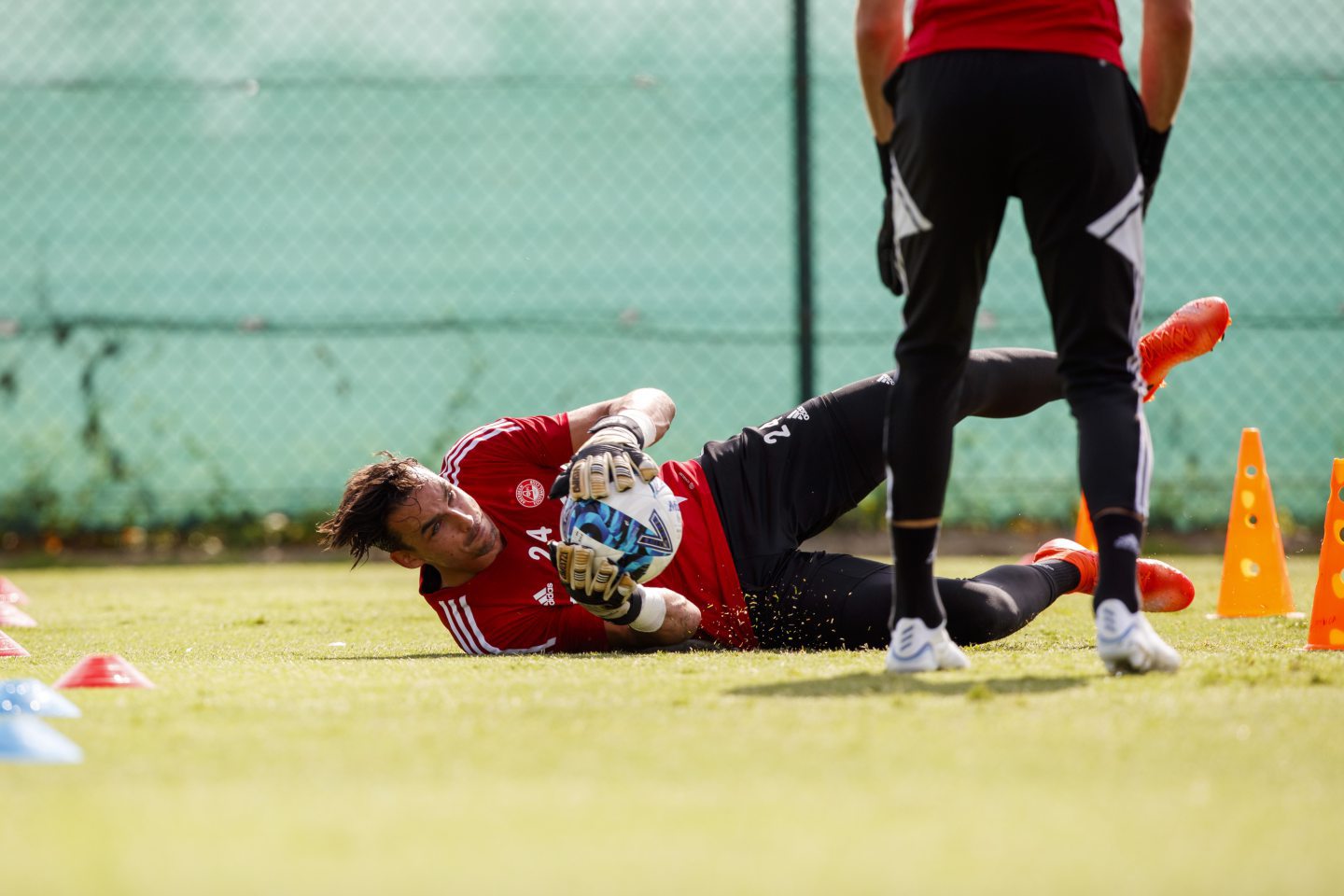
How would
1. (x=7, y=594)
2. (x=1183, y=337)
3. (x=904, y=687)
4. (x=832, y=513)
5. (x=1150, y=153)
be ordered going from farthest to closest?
(x=7, y=594) → (x=1183, y=337) → (x=832, y=513) → (x=1150, y=153) → (x=904, y=687)

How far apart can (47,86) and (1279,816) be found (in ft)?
23.7

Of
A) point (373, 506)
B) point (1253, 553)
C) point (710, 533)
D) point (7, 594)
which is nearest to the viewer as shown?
point (373, 506)

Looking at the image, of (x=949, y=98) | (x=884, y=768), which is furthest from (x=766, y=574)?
(x=884, y=768)

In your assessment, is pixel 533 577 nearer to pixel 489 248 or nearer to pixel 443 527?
pixel 443 527

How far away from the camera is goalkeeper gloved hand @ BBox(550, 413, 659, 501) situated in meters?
3.10

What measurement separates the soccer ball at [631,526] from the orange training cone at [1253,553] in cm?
206

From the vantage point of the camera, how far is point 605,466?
10.2 feet

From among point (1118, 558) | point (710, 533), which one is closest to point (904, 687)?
point (1118, 558)

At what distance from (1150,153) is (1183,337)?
1.21 metres

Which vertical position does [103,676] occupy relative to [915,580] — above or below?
below

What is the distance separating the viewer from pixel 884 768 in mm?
1890

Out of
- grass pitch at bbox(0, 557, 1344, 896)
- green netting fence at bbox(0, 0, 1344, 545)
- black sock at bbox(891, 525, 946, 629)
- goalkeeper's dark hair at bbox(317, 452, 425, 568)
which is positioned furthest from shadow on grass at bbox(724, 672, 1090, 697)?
green netting fence at bbox(0, 0, 1344, 545)

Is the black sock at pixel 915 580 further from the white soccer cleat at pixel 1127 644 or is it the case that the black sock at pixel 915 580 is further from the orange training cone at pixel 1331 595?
the orange training cone at pixel 1331 595

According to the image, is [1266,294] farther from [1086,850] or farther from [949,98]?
[1086,850]
